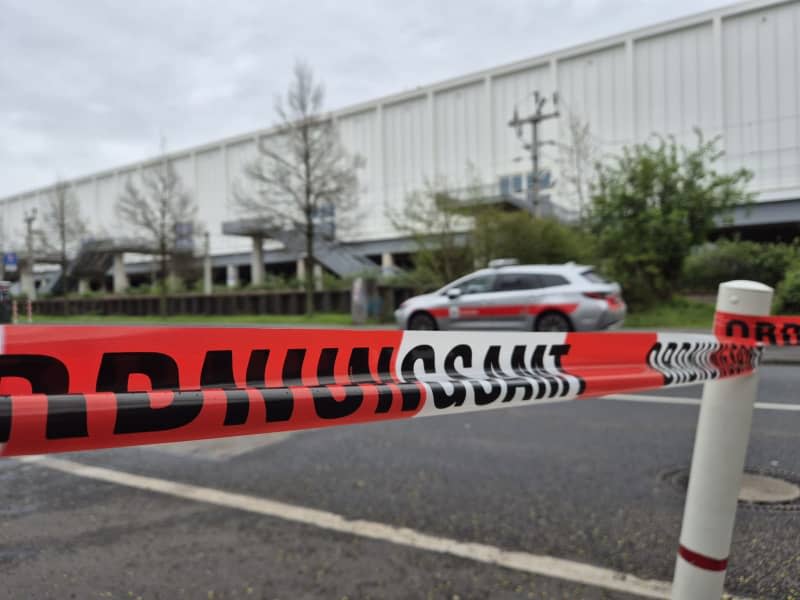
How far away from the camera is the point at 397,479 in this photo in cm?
374

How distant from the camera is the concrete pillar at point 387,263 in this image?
50.6ft

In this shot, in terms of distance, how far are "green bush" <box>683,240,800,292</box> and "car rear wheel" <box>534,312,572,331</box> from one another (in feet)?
6.30

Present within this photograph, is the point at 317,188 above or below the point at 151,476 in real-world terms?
above

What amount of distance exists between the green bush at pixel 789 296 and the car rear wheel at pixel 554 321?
3.29m

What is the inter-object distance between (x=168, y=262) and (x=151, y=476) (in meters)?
30.8

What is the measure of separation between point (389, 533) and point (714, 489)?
1859 millimetres

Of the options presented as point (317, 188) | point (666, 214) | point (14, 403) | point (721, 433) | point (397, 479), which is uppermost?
point (317, 188)

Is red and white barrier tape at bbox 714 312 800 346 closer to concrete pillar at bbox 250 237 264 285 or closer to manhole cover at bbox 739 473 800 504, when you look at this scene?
manhole cover at bbox 739 473 800 504

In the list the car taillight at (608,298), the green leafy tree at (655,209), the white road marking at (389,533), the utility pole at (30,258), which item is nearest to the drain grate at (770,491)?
the white road marking at (389,533)

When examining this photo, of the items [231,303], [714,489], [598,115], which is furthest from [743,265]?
[598,115]

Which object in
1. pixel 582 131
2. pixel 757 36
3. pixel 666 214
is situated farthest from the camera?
pixel 582 131

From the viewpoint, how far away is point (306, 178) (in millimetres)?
24625

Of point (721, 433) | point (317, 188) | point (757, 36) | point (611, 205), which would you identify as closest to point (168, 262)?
point (317, 188)

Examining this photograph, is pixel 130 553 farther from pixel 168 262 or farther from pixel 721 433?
pixel 168 262
